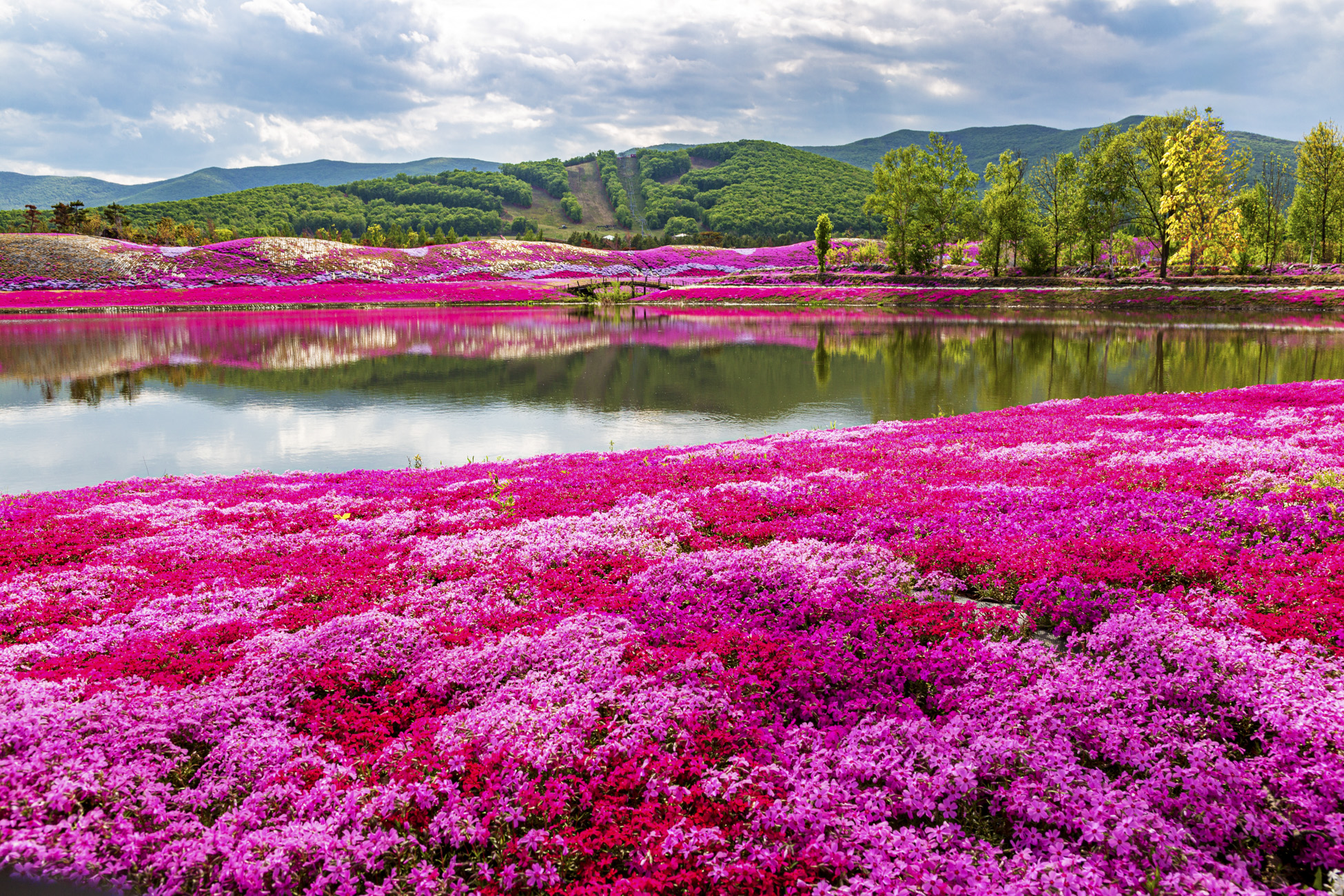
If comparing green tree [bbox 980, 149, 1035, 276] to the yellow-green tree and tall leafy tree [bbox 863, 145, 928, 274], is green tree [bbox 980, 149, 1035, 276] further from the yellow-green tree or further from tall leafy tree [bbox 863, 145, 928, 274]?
the yellow-green tree

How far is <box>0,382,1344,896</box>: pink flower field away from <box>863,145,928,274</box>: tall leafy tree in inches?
3637

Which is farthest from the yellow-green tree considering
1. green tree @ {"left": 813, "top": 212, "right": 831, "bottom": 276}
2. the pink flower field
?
the pink flower field

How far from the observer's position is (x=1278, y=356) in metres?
33.9

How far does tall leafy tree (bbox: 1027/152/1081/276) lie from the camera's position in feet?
276

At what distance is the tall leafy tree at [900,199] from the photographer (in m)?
94.9

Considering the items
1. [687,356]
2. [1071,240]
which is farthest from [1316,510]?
[1071,240]

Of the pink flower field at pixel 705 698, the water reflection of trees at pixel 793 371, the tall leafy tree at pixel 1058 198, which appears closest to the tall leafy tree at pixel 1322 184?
the tall leafy tree at pixel 1058 198

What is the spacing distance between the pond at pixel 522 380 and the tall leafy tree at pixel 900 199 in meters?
40.7

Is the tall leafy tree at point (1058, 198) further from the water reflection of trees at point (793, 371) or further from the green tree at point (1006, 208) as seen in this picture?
the water reflection of trees at point (793, 371)

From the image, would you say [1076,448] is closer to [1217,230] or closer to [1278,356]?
[1278,356]

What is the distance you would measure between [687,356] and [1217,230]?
64.5m

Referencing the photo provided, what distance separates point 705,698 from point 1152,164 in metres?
95.8

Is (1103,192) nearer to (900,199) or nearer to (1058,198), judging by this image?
(1058,198)

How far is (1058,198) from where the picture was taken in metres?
87.0
